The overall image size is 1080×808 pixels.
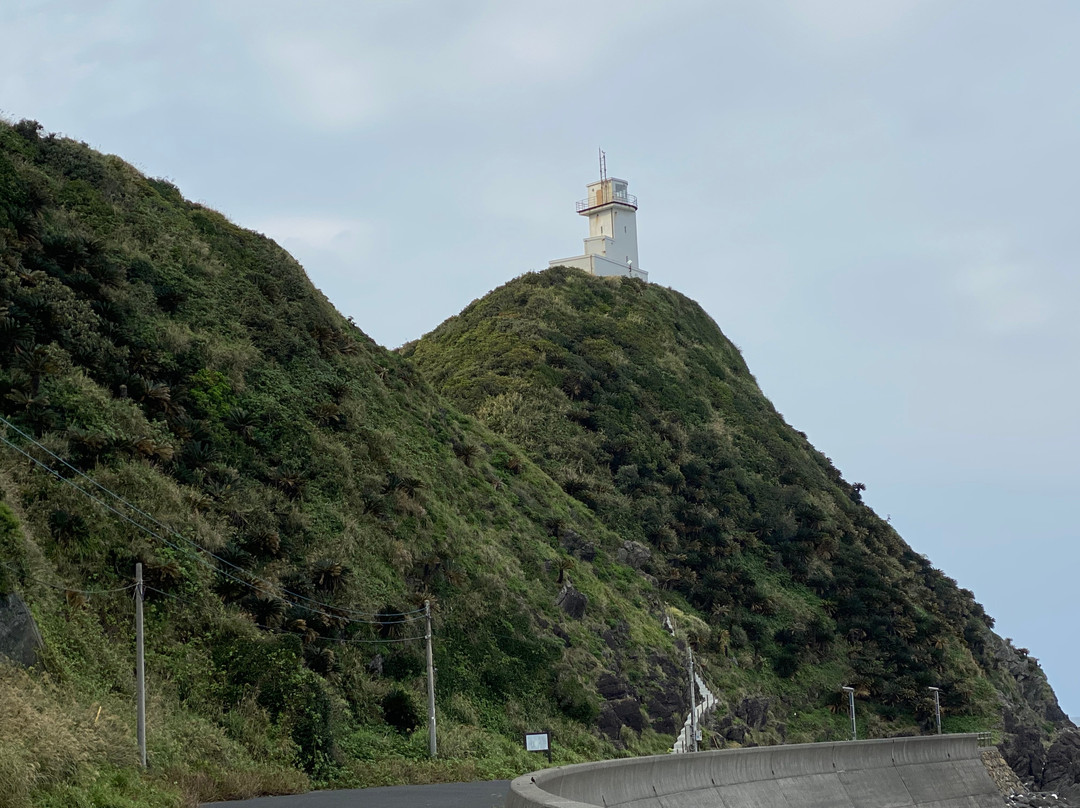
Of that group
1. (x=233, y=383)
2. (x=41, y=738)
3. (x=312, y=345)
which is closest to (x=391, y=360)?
(x=312, y=345)

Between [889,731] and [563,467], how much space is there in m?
20.9

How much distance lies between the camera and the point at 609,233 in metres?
91.8

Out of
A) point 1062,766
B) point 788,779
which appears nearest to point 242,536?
point 788,779

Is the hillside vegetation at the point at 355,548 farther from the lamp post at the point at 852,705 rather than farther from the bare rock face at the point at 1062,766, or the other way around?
the bare rock face at the point at 1062,766

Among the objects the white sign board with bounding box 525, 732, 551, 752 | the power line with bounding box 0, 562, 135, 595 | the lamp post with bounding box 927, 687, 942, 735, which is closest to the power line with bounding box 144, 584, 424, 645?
the power line with bounding box 0, 562, 135, 595

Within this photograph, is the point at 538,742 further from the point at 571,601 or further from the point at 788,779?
the point at 571,601

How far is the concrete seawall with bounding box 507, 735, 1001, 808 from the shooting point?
748 inches

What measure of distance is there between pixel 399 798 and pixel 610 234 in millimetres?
72550

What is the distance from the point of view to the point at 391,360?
53.5 metres

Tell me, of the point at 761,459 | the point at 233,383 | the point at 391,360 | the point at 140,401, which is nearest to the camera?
the point at 140,401

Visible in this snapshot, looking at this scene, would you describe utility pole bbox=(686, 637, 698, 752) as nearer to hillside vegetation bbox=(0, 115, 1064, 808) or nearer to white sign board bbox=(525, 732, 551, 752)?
hillside vegetation bbox=(0, 115, 1064, 808)

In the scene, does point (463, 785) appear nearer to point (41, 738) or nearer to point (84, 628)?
point (84, 628)

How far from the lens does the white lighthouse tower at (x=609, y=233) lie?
90000 millimetres

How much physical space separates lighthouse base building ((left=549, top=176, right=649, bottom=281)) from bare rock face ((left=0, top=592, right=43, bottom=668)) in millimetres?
68320
